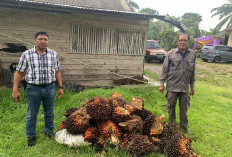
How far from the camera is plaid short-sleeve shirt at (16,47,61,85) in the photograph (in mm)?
2986

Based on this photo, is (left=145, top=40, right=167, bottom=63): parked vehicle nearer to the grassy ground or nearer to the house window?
the grassy ground

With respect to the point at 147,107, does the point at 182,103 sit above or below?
above

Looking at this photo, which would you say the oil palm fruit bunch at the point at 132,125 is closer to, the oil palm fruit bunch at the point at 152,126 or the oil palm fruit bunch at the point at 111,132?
the oil palm fruit bunch at the point at 111,132

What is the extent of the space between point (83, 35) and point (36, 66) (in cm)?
383

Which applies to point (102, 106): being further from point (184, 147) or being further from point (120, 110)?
point (184, 147)

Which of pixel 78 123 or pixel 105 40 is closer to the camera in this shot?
pixel 78 123

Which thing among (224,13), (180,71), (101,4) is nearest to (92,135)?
(180,71)

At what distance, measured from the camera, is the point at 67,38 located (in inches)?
253

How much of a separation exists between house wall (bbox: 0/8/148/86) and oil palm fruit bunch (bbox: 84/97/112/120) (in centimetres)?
248

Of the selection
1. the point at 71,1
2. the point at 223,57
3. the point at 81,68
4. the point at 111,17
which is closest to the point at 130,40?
the point at 111,17

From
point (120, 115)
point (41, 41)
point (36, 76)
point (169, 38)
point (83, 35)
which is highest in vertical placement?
point (169, 38)

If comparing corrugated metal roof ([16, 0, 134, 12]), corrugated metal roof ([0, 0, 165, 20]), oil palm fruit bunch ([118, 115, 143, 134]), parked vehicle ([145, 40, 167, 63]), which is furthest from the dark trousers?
parked vehicle ([145, 40, 167, 63])

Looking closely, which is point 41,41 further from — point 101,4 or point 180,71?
point 101,4

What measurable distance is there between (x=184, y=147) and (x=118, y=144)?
1040 millimetres
